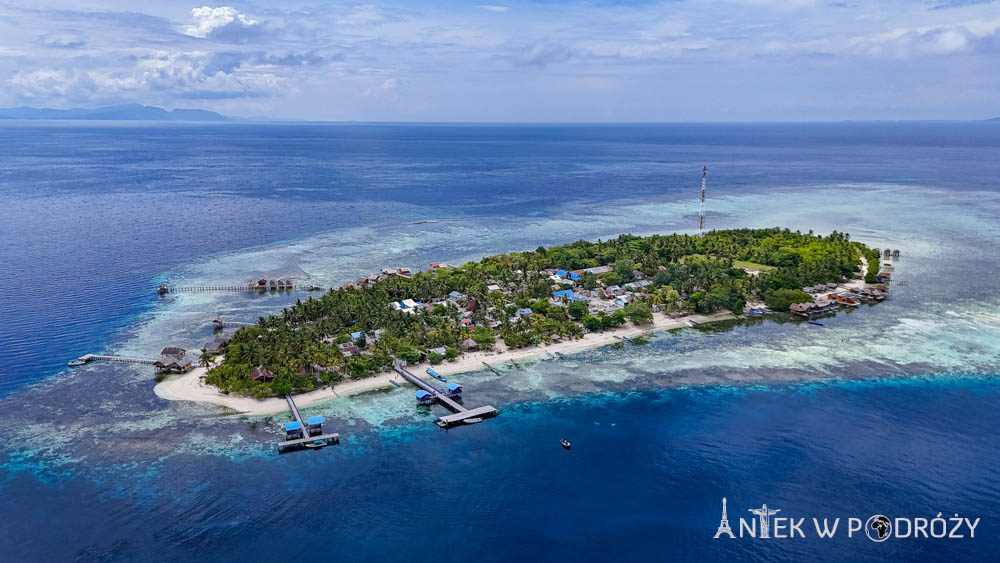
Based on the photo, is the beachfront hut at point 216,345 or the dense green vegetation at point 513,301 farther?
the beachfront hut at point 216,345

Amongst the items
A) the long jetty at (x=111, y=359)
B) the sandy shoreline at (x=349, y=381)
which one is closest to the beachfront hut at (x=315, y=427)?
the sandy shoreline at (x=349, y=381)

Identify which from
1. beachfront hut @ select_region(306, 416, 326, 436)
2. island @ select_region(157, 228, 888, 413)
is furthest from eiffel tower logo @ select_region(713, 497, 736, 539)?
beachfront hut @ select_region(306, 416, 326, 436)

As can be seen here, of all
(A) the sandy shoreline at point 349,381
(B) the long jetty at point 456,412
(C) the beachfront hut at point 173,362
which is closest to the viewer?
(B) the long jetty at point 456,412

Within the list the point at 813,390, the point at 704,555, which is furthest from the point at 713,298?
the point at 704,555

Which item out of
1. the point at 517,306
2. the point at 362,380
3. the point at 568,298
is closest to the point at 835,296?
the point at 568,298

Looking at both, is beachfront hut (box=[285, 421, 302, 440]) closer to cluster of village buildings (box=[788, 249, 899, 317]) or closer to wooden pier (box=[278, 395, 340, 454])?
wooden pier (box=[278, 395, 340, 454])

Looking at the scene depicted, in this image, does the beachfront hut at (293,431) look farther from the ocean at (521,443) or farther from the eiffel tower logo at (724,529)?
the eiffel tower logo at (724,529)

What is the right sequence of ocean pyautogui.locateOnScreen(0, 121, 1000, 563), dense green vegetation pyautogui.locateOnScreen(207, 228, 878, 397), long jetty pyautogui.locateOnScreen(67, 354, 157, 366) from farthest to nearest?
long jetty pyautogui.locateOnScreen(67, 354, 157, 366) → dense green vegetation pyautogui.locateOnScreen(207, 228, 878, 397) → ocean pyautogui.locateOnScreen(0, 121, 1000, 563)
